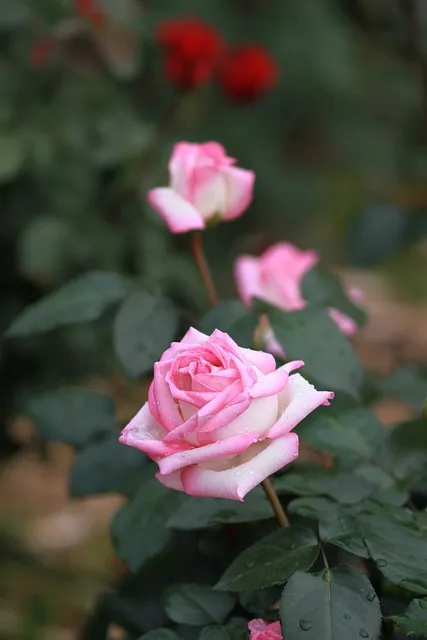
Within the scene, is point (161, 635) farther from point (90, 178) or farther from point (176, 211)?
point (90, 178)

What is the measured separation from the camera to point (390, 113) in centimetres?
358

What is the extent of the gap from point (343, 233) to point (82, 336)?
1.95m

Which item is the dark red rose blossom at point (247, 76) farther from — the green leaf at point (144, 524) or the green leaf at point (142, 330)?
the green leaf at point (144, 524)

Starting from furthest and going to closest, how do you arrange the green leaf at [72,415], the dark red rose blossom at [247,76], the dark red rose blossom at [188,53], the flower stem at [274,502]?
the dark red rose blossom at [247,76] < the dark red rose blossom at [188,53] < the green leaf at [72,415] < the flower stem at [274,502]

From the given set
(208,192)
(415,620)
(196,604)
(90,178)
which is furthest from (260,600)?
(90,178)

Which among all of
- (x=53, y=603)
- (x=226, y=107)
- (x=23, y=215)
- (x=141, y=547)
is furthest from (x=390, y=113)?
(x=141, y=547)

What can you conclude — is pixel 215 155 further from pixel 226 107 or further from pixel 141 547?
pixel 226 107

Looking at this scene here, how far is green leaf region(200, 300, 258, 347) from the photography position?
0.74 m

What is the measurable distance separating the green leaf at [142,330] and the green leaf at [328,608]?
0.93ft

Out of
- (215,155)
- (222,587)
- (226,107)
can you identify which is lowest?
(226,107)

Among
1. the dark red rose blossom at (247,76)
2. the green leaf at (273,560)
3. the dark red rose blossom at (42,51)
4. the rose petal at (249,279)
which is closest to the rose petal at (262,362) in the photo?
the green leaf at (273,560)

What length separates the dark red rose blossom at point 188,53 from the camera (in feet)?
5.32

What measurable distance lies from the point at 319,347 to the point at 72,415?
279mm

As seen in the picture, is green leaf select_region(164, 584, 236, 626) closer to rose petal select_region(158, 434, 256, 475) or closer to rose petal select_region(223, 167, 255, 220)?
rose petal select_region(158, 434, 256, 475)
